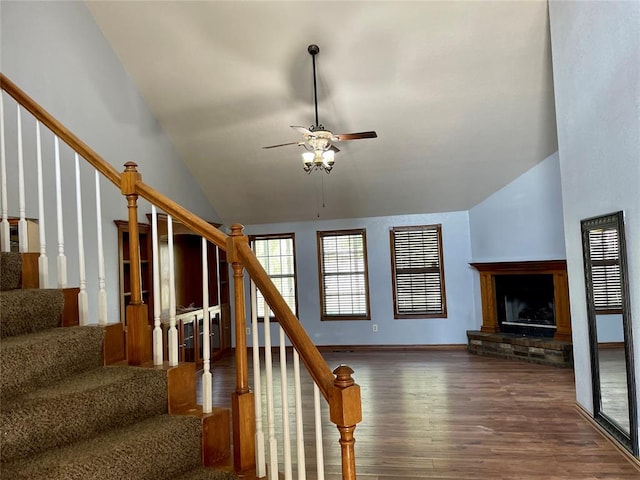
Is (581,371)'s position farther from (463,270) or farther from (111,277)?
(111,277)

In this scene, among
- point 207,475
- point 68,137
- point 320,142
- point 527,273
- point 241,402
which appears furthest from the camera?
point 527,273

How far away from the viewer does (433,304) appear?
7246 millimetres

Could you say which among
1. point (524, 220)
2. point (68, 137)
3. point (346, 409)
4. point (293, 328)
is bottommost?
point (346, 409)

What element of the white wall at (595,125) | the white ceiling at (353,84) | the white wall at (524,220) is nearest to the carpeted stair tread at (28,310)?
the white ceiling at (353,84)

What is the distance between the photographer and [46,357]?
72.7 inches

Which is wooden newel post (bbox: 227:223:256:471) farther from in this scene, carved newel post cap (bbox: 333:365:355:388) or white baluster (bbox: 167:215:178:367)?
carved newel post cap (bbox: 333:365:355:388)

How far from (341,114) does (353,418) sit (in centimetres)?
426

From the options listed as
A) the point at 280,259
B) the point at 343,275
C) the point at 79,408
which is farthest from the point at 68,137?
the point at 343,275

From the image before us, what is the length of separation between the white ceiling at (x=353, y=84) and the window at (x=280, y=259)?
1.55 m

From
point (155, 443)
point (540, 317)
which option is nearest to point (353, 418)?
point (155, 443)

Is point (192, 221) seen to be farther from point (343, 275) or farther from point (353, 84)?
point (343, 275)

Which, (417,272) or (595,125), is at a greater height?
(595,125)

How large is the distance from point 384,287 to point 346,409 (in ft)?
19.9

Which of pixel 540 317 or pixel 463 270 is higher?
pixel 463 270
